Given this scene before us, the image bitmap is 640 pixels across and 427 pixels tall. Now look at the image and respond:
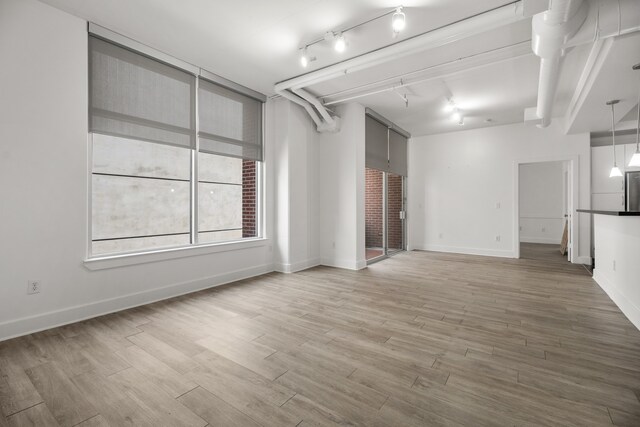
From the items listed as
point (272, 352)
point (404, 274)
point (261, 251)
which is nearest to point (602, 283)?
point (404, 274)

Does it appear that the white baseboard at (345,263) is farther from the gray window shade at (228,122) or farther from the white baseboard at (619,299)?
the white baseboard at (619,299)

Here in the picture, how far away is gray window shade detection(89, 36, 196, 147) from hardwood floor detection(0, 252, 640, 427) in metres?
2.01

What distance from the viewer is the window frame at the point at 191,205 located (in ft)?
9.87

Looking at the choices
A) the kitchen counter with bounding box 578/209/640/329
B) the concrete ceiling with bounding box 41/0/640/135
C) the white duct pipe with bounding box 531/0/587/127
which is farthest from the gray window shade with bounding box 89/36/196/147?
the kitchen counter with bounding box 578/209/640/329

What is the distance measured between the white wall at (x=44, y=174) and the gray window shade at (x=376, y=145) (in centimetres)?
436

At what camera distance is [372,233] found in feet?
25.9

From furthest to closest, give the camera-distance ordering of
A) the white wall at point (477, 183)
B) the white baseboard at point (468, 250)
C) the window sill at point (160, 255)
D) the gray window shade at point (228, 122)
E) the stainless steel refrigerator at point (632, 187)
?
1. the white baseboard at point (468, 250)
2. the white wall at point (477, 183)
3. the stainless steel refrigerator at point (632, 187)
4. the gray window shade at point (228, 122)
5. the window sill at point (160, 255)

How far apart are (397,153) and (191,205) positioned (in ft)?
16.3

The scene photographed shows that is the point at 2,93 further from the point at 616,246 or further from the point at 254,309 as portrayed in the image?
the point at 616,246

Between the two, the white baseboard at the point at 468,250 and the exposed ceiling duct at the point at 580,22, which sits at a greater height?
the exposed ceiling duct at the point at 580,22

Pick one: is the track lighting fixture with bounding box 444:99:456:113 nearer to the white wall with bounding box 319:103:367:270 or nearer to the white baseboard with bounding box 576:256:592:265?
the white wall with bounding box 319:103:367:270

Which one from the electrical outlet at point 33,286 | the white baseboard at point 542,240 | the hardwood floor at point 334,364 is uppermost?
the electrical outlet at point 33,286

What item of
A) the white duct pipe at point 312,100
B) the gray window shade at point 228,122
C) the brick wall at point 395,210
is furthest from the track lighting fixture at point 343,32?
the brick wall at point 395,210

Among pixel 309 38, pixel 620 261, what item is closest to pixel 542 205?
pixel 620 261
